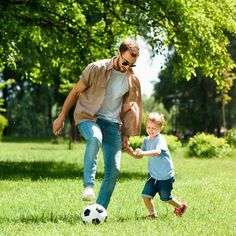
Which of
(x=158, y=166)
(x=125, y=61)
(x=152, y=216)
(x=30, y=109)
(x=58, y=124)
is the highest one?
(x=125, y=61)

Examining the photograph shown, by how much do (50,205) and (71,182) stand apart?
13.7 feet

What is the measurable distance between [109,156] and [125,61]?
4.13 feet

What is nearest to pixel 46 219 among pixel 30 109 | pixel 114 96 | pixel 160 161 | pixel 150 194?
pixel 150 194

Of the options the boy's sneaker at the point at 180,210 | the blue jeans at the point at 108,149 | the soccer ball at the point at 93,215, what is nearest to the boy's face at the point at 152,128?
the blue jeans at the point at 108,149

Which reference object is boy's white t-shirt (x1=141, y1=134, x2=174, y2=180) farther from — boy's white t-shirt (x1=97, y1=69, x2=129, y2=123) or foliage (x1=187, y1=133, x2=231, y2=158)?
foliage (x1=187, y1=133, x2=231, y2=158)

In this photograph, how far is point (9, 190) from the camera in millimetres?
11906

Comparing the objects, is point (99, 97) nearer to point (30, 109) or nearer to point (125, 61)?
point (125, 61)

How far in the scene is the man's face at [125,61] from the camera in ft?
24.0

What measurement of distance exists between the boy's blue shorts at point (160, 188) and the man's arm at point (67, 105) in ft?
5.10

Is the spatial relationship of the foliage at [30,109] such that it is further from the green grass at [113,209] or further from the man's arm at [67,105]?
the man's arm at [67,105]

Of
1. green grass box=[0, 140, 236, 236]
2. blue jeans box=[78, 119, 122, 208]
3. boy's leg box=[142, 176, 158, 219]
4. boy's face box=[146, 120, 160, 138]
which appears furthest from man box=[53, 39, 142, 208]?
green grass box=[0, 140, 236, 236]

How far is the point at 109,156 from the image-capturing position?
295 inches

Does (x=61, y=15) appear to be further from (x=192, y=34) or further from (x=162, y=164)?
(x=162, y=164)

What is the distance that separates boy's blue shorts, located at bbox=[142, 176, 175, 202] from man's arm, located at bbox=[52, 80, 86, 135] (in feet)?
5.10
